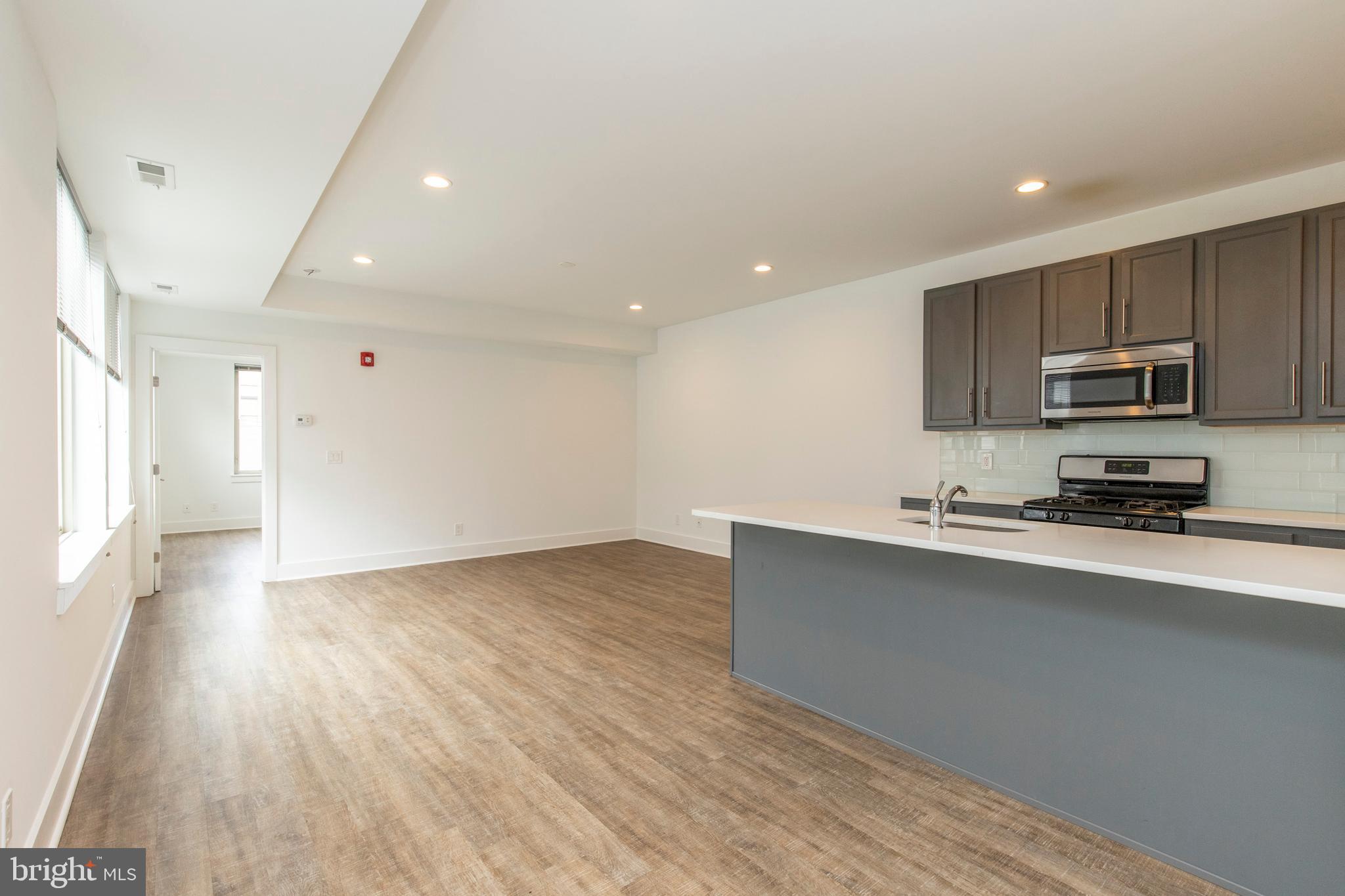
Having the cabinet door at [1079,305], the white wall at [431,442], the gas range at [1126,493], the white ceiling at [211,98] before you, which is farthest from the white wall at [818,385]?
the white ceiling at [211,98]

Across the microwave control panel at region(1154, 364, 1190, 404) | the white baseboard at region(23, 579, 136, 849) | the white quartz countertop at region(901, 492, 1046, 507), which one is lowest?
the white baseboard at region(23, 579, 136, 849)

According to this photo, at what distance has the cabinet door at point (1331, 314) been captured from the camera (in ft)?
9.41

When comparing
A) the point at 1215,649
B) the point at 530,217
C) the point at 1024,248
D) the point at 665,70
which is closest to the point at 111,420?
the point at 530,217

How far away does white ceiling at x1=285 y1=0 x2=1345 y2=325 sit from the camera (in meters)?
2.08

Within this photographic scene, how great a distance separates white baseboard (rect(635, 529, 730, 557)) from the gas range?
342cm

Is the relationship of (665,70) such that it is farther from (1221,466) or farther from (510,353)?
(510,353)

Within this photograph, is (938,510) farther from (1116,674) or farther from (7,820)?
(7,820)

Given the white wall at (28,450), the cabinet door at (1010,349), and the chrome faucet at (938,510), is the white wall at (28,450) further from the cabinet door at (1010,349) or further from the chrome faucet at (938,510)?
the cabinet door at (1010,349)

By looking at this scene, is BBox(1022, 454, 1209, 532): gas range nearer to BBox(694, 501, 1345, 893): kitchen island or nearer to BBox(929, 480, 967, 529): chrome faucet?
BBox(694, 501, 1345, 893): kitchen island

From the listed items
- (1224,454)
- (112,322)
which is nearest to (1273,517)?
(1224,454)

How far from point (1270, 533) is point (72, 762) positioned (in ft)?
17.1

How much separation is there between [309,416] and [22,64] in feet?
14.5

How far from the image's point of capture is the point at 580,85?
7.93ft

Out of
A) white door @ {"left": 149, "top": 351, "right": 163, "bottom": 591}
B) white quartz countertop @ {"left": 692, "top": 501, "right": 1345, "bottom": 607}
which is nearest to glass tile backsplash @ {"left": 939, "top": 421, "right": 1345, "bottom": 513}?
white quartz countertop @ {"left": 692, "top": 501, "right": 1345, "bottom": 607}
